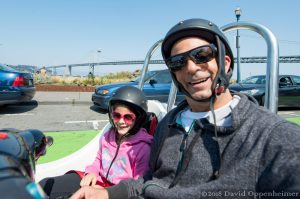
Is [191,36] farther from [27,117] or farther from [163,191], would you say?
[27,117]

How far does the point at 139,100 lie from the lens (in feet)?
6.95

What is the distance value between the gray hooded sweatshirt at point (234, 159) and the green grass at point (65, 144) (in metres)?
2.68

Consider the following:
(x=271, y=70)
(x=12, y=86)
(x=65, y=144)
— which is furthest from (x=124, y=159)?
(x=12, y=86)

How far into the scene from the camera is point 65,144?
4516mm

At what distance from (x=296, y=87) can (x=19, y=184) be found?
11.6m

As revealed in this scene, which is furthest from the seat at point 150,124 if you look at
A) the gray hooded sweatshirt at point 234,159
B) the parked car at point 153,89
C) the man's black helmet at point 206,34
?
the parked car at point 153,89

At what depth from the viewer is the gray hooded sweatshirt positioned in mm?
1002

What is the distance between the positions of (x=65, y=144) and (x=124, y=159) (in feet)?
9.33

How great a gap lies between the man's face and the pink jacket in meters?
0.73

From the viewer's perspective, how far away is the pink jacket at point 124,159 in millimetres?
1900

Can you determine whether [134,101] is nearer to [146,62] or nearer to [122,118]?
[122,118]

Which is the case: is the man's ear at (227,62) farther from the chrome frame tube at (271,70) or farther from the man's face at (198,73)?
the chrome frame tube at (271,70)

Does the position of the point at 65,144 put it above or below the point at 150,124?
below

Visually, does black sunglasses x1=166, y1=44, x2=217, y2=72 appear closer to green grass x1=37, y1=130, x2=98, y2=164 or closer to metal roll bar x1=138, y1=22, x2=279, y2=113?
metal roll bar x1=138, y1=22, x2=279, y2=113
